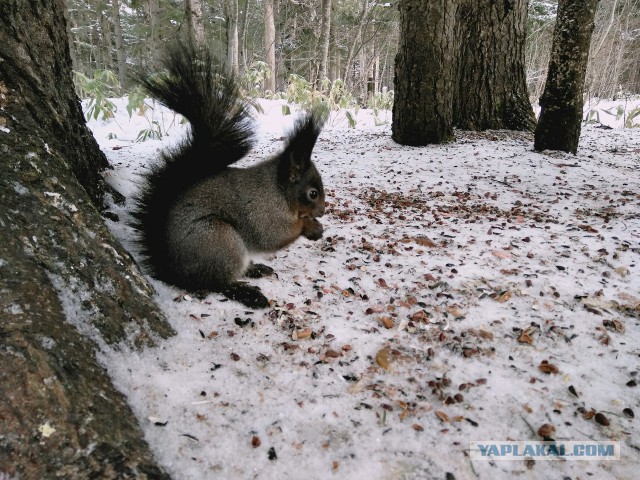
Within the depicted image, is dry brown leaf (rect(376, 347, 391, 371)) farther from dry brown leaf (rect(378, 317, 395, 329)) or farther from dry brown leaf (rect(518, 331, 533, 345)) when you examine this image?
→ dry brown leaf (rect(518, 331, 533, 345))

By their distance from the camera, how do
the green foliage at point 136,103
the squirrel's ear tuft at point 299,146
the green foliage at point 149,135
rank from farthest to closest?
the green foliage at point 136,103 → the green foliage at point 149,135 → the squirrel's ear tuft at point 299,146

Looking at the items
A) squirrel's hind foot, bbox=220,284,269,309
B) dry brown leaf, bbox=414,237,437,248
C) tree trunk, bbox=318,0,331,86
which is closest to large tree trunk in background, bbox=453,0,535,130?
dry brown leaf, bbox=414,237,437,248

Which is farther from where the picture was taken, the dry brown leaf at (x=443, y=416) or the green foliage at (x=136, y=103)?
the green foliage at (x=136, y=103)

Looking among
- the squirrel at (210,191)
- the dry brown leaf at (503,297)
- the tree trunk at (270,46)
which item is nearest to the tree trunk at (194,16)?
the tree trunk at (270,46)

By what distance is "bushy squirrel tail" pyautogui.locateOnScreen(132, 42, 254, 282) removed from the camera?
5.60 feet

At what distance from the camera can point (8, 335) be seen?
Result: 958mm

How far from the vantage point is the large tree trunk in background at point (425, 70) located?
3.86m

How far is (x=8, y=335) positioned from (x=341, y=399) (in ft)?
2.86

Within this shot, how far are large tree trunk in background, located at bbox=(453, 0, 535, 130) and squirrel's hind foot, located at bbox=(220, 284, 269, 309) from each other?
12.3 feet

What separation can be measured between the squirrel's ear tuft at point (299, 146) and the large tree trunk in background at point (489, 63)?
311 cm

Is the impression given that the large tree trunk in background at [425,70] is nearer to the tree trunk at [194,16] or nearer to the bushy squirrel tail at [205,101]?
the bushy squirrel tail at [205,101]

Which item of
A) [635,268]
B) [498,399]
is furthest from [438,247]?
[498,399]

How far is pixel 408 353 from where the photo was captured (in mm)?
1500

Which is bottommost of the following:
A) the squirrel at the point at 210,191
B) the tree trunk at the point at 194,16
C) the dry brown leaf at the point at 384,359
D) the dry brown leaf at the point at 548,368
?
the dry brown leaf at the point at 384,359
